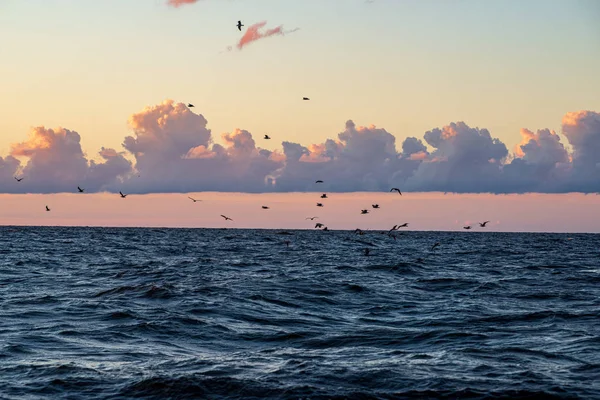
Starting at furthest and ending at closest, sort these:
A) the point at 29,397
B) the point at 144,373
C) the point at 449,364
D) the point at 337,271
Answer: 1. the point at 337,271
2. the point at 449,364
3. the point at 144,373
4. the point at 29,397

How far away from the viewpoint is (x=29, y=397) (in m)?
17.5

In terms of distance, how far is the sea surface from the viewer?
18.7m

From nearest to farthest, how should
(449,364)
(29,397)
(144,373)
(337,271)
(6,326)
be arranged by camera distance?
(29,397)
(144,373)
(449,364)
(6,326)
(337,271)

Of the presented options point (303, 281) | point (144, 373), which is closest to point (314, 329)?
point (144, 373)

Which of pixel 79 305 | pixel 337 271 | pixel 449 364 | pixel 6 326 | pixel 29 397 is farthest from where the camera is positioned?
pixel 337 271

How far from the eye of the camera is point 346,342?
24.9 metres

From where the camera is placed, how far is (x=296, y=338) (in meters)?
25.7

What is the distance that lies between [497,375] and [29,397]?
11842 mm

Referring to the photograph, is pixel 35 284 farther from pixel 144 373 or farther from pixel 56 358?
pixel 144 373

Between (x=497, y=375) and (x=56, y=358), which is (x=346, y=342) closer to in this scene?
(x=497, y=375)

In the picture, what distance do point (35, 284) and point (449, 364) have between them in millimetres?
28706

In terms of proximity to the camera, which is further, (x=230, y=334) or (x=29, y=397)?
(x=230, y=334)

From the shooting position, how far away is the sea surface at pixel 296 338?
61.2ft

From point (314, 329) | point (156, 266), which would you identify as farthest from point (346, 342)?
point (156, 266)
